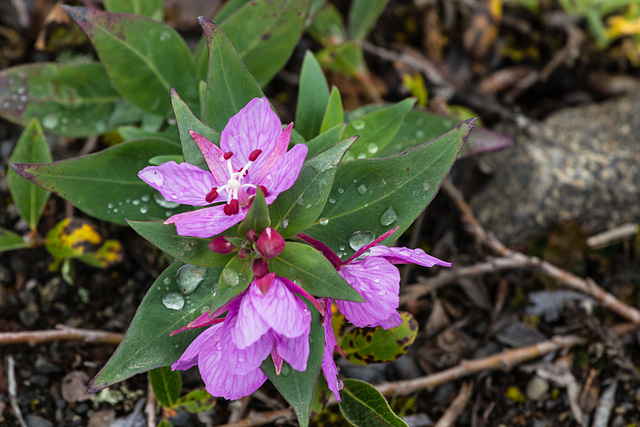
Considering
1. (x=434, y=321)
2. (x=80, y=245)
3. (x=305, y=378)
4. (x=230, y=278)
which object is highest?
(x=230, y=278)

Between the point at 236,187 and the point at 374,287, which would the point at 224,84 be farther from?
the point at 374,287

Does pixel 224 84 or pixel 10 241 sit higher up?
pixel 224 84

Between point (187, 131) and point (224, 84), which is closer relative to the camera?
point (187, 131)

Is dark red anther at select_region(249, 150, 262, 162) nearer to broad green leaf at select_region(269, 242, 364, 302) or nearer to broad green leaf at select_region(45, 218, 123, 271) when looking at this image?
broad green leaf at select_region(269, 242, 364, 302)

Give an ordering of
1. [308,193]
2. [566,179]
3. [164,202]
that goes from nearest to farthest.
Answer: [308,193]
[164,202]
[566,179]

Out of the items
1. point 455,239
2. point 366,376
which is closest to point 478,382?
point 366,376

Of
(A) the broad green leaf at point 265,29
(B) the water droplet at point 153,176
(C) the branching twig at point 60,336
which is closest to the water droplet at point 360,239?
(B) the water droplet at point 153,176

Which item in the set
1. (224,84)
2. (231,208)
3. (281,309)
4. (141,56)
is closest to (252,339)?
(281,309)
